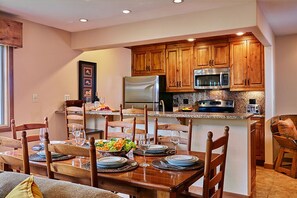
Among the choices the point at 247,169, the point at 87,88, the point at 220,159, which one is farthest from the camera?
the point at 87,88

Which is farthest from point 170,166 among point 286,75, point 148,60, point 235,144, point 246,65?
point 148,60

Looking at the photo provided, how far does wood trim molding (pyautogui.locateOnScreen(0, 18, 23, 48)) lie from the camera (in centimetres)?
345

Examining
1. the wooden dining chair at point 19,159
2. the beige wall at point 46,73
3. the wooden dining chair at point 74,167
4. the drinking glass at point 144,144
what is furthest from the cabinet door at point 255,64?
the wooden dining chair at point 19,159

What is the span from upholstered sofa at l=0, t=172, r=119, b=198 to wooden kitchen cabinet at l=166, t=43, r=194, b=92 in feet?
14.8

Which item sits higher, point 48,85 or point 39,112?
point 48,85

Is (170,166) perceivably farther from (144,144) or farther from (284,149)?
(284,149)

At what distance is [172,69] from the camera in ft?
19.1

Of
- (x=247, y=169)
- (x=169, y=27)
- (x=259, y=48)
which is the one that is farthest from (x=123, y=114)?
(x=259, y=48)

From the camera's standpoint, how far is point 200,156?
7.16 ft

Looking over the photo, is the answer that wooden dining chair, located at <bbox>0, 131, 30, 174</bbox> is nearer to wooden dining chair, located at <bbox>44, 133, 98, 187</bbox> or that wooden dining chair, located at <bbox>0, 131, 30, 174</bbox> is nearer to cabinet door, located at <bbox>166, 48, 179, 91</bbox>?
wooden dining chair, located at <bbox>44, 133, 98, 187</bbox>

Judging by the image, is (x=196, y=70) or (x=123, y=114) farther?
(x=196, y=70)

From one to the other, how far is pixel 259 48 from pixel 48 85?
150 inches

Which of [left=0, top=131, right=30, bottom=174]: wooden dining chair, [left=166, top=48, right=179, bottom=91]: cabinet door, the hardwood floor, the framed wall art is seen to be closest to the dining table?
[left=0, top=131, right=30, bottom=174]: wooden dining chair

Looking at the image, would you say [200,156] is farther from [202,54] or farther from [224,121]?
[202,54]
